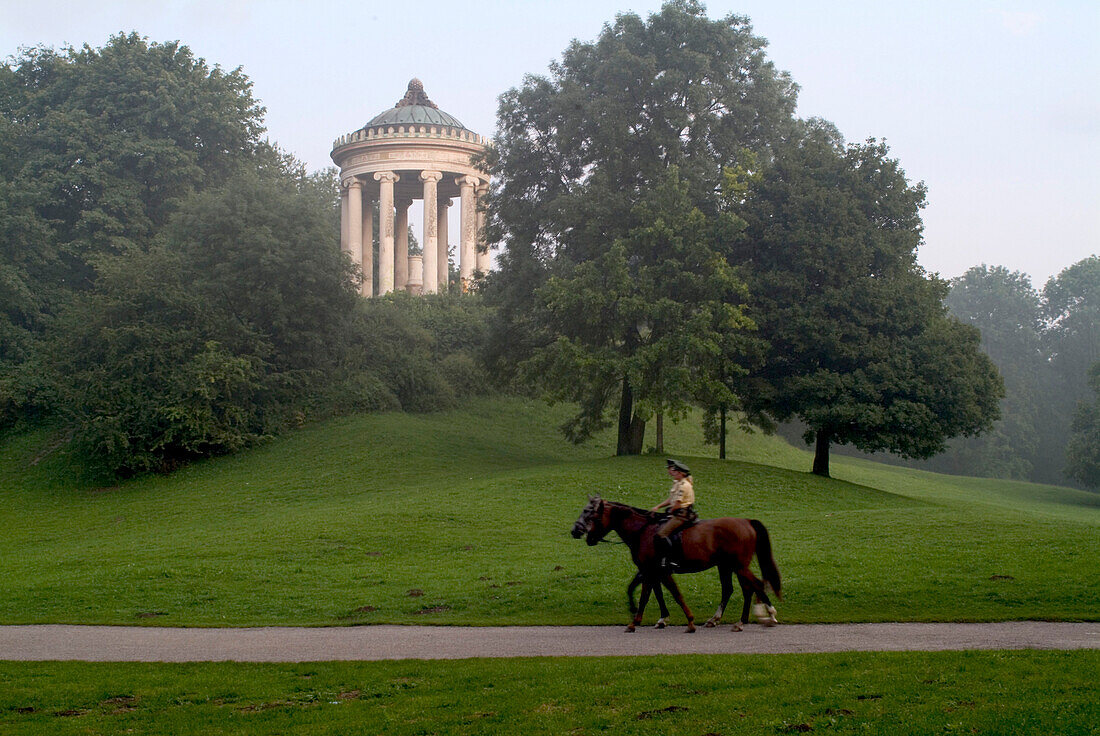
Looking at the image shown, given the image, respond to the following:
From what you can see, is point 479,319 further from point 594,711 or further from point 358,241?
point 594,711

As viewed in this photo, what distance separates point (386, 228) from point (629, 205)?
2741cm

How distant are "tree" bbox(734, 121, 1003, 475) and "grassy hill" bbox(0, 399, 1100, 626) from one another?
2.90 m

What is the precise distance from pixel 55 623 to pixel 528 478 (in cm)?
1857

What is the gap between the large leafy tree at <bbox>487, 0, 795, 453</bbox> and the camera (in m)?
37.8

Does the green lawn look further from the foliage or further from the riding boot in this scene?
the foliage

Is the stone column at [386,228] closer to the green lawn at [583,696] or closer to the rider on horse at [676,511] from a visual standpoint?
the rider on horse at [676,511]

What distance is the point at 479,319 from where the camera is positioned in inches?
2295

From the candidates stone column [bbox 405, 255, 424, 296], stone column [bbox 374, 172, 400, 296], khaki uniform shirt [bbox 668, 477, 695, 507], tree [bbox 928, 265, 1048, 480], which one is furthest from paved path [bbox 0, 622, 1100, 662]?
tree [bbox 928, 265, 1048, 480]

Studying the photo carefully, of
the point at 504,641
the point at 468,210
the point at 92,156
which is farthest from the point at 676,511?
the point at 468,210

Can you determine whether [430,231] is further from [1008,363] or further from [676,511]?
[1008,363]

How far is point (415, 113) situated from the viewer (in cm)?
6794

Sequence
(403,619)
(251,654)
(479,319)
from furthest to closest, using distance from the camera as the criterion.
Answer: (479,319), (403,619), (251,654)

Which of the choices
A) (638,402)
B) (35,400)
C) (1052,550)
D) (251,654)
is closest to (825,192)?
(638,402)

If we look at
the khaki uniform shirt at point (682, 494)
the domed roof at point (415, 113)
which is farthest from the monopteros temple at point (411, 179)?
the khaki uniform shirt at point (682, 494)
